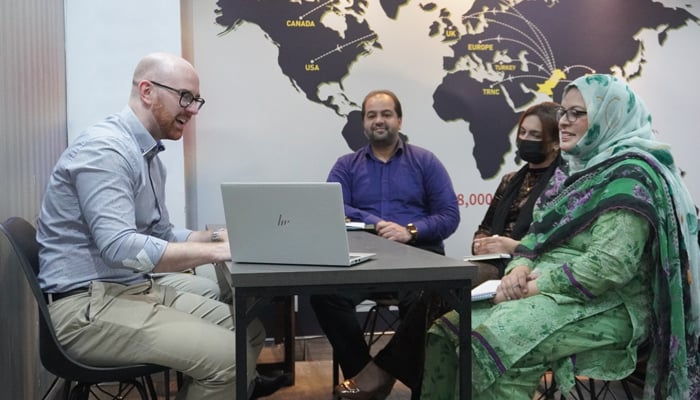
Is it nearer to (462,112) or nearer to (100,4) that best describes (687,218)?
(462,112)

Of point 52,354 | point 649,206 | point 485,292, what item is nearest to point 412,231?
point 485,292

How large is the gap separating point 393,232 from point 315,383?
2.80ft

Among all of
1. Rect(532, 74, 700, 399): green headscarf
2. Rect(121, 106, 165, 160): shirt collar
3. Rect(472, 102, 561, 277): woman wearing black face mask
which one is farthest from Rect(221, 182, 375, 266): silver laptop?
Rect(472, 102, 561, 277): woman wearing black face mask

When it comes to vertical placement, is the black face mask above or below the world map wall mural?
below

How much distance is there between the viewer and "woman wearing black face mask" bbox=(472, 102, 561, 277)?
2795 mm

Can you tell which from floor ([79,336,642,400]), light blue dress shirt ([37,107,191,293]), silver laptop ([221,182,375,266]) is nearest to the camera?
silver laptop ([221,182,375,266])

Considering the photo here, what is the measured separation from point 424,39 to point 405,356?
231 cm

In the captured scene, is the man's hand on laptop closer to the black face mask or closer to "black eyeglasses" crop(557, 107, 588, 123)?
the black face mask

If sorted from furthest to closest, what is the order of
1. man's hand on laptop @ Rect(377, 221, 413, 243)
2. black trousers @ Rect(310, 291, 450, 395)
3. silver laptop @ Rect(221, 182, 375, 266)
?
man's hand on laptop @ Rect(377, 221, 413, 243)
black trousers @ Rect(310, 291, 450, 395)
silver laptop @ Rect(221, 182, 375, 266)

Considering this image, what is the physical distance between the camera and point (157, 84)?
7.02ft

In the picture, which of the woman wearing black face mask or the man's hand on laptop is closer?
the woman wearing black face mask

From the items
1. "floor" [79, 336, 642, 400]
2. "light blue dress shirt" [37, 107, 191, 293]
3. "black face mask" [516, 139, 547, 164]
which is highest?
"black face mask" [516, 139, 547, 164]

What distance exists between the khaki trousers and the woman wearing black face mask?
1349 mm

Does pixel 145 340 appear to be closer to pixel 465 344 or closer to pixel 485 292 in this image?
pixel 465 344
